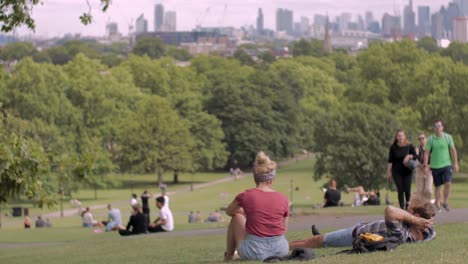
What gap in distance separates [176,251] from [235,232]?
215 inches

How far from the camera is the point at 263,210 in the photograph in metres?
15.5

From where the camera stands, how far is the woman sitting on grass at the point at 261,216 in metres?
15.4

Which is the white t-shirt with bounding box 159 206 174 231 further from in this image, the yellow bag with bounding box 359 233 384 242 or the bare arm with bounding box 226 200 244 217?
the yellow bag with bounding box 359 233 384 242

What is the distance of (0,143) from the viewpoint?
22203 millimetres

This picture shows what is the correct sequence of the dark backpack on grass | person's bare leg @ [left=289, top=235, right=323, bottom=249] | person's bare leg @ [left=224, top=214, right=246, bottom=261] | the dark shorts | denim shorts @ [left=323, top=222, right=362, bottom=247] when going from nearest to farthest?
1. the dark backpack on grass
2. person's bare leg @ [left=224, top=214, right=246, bottom=261]
3. denim shorts @ [left=323, top=222, right=362, bottom=247]
4. person's bare leg @ [left=289, top=235, right=323, bottom=249]
5. the dark shorts

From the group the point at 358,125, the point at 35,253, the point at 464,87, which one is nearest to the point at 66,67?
the point at 464,87

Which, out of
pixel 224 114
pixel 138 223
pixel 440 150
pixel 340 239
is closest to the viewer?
pixel 340 239

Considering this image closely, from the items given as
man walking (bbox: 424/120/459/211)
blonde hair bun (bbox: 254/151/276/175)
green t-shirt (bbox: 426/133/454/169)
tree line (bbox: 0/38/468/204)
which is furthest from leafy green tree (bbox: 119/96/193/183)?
blonde hair bun (bbox: 254/151/276/175)

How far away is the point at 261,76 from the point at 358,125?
2106 inches

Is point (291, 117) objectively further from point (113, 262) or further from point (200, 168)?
point (113, 262)

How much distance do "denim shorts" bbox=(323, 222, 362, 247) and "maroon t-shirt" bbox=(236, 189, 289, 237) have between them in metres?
1.40

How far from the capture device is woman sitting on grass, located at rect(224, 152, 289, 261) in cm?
1542

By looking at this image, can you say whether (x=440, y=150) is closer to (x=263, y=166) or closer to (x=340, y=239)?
(x=340, y=239)

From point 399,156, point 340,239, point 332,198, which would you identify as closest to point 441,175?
point 399,156
